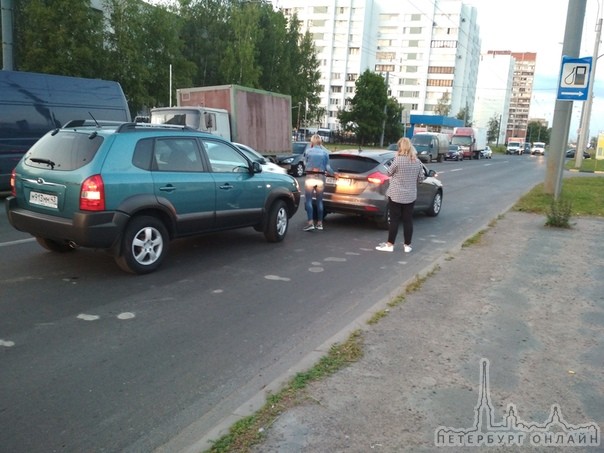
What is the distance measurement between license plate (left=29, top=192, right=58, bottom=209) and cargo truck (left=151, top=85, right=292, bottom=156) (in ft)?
33.0

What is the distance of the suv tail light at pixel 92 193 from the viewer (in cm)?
586

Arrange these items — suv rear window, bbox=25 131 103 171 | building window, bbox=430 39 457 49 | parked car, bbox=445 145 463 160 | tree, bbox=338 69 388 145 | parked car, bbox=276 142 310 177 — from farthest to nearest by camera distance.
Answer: building window, bbox=430 39 457 49
tree, bbox=338 69 388 145
parked car, bbox=445 145 463 160
parked car, bbox=276 142 310 177
suv rear window, bbox=25 131 103 171

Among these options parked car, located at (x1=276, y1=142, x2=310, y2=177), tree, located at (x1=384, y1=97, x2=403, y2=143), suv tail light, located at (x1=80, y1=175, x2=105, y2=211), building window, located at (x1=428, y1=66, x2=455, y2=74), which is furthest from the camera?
building window, located at (x1=428, y1=66, x2=455, y2=74)

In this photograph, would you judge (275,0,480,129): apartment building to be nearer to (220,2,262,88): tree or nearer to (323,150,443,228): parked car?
(220,2,262,88): tree

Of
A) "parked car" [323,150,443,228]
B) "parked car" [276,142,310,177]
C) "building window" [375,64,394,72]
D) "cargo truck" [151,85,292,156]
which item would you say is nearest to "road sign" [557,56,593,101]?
"parked car" [323,150,443,228]

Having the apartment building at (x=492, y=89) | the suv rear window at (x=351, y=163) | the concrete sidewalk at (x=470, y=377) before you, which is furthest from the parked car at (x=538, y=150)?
the concrete sidewalk at (x=470, y=377)

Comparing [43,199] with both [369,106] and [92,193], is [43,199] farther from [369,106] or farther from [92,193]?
[369,106]

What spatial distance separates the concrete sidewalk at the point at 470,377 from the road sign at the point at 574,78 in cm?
689

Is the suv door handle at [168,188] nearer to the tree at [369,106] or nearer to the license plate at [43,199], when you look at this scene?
the license plate at [43,199]

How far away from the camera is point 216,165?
7.47 meters

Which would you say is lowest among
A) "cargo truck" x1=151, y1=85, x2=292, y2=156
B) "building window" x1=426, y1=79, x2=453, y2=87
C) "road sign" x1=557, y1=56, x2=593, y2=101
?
"cargo truck" x1=151, y1=85, x2=292, y2=156

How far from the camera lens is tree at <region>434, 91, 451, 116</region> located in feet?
337

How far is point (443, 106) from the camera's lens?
102688 millimetres

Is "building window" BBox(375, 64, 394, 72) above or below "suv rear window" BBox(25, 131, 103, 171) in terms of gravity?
above
